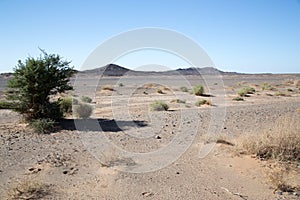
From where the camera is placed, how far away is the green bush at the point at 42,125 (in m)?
10.8

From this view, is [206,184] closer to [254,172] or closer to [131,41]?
[254,172]

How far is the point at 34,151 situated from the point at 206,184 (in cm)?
482

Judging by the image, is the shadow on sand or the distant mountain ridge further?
the distant mountain ridge

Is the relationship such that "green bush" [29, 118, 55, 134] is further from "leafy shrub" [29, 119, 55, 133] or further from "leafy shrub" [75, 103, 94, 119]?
"leafy shrub" [75, 103, 94, 119]

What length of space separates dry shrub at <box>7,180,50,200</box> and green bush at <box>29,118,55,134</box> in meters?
5.03

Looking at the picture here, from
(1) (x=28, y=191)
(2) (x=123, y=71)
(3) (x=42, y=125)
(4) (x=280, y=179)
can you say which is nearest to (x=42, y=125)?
(3) (x=42, y=125)

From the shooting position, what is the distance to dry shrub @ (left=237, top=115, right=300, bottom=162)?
7422mm

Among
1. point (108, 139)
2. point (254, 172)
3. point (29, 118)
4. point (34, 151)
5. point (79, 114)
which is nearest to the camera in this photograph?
point (254, 172)

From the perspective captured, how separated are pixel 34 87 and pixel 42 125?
176 cm

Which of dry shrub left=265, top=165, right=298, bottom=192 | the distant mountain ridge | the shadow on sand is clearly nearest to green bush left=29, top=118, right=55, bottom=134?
the shadow on sand

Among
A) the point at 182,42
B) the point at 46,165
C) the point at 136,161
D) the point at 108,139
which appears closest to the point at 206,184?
the point at 136,161

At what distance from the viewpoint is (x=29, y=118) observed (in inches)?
475

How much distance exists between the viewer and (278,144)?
7.57 metres

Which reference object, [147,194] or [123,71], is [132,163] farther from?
[123,71]
